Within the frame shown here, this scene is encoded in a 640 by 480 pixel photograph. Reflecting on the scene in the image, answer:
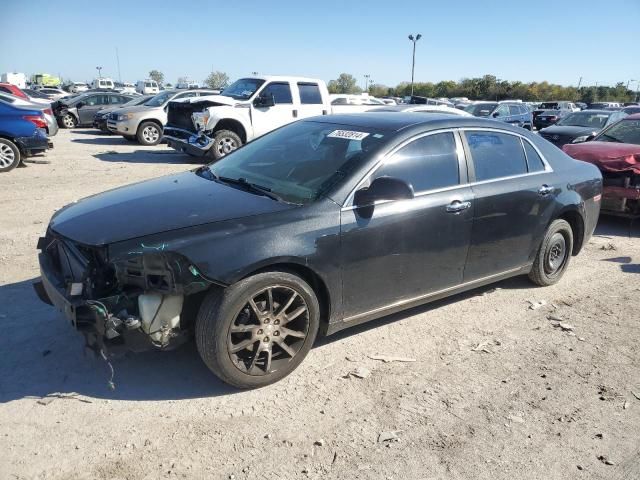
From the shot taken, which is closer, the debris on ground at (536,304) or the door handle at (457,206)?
the door handle at (457,206)

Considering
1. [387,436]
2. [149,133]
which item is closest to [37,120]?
[149,133]

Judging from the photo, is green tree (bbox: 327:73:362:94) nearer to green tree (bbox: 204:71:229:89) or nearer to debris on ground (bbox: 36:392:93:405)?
green tree (bbox: 204:71:229:89)

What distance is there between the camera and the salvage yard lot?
2625 millimetres

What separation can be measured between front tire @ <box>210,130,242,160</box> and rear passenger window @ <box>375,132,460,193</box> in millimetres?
8452

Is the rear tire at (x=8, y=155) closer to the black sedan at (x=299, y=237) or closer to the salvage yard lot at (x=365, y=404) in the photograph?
the salvage yard lot at (x=365, y=404)

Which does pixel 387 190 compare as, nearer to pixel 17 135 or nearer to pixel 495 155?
pixel 495 155

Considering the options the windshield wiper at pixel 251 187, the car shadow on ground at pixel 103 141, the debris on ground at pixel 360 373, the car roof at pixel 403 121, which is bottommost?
the car shadow on ground at pixel 103 141

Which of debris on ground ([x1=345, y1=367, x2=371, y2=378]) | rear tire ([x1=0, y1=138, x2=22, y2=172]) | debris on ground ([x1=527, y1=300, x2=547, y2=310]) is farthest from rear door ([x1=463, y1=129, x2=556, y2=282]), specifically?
rear tire ([x1=0, y1=138, x2=22, y2=172])

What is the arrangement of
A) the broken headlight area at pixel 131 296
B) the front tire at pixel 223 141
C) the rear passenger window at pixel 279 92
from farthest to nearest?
the rear passenger window at pixel 279 92
the front tire at pixel 223 141
the broken headlight area at pixel 131 296

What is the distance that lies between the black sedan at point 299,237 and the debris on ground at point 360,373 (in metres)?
0.31

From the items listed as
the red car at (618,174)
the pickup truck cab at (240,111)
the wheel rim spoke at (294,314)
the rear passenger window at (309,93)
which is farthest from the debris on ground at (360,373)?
the rear passenger window at (309,93)

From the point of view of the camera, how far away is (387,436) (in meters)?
2.85

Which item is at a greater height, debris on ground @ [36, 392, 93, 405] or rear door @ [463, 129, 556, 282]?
rear door @ [463, 129, 556, 282]

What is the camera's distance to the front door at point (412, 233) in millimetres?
3451
